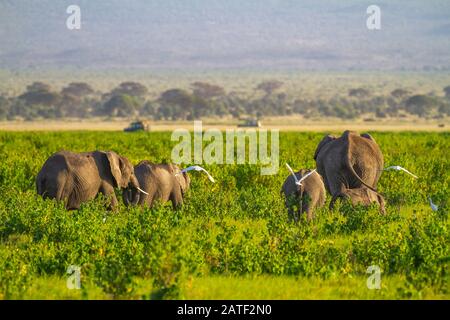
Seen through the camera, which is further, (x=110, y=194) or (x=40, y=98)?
→ (x=40, y=98)

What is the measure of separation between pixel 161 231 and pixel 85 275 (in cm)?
151

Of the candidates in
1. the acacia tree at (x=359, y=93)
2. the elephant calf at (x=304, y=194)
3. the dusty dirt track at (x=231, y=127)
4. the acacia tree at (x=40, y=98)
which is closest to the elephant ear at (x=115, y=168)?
the elephant calf at (x=304, y=194)

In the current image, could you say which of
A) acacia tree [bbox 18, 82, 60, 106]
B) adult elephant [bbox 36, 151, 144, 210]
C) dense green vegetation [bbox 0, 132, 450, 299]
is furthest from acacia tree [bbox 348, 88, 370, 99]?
adult elephant [bbox 36, 151, 144, 210]

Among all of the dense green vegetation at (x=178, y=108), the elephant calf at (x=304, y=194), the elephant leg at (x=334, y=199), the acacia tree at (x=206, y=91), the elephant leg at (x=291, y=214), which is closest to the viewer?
the elephant calf at (x=304, y=194)

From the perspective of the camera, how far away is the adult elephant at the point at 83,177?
52.0 feet

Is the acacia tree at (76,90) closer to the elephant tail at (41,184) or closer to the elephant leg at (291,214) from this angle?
the elephant tail at (41,184)

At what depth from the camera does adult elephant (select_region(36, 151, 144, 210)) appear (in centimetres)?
1585

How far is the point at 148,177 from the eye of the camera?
16578mm

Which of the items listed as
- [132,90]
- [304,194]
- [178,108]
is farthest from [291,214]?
[132,90]

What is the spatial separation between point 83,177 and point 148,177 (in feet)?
4.08

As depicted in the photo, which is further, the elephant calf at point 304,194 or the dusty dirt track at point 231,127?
the dusty dirt track at point 231,127

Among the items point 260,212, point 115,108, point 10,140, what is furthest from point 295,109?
point 260,212

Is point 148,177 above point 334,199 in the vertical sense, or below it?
above

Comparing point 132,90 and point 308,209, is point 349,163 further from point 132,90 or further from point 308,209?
point 132,90
